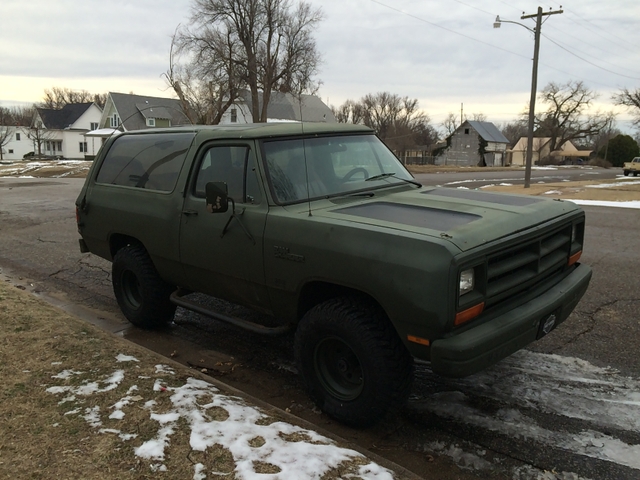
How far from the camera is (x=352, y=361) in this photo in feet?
11.2

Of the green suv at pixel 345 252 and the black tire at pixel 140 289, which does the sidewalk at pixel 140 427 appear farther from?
the black tire at pixel 140 289

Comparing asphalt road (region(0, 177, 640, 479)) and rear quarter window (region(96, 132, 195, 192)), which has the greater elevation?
rear quarter window (region(96, 132, 195, 192))

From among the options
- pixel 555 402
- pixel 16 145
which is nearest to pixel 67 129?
pixel 16 145

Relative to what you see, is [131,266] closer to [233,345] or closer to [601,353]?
[233,345]

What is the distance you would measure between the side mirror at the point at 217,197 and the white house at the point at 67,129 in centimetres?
6774

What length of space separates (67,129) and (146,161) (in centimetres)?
6884

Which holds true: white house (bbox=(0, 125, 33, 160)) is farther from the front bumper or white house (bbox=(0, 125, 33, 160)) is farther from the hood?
the front bumper

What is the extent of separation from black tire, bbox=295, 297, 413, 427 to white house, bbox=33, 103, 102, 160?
225 ft

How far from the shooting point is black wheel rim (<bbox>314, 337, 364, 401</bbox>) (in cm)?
339

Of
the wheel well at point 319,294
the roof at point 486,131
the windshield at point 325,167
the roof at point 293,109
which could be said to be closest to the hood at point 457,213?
the windshield at point 325,167

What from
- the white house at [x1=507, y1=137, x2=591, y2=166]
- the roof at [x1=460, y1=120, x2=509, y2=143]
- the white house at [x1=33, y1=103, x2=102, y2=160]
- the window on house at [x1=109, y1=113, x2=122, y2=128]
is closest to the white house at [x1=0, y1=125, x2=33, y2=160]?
the white house at [x1=33, y1=103, x2=102, y2=160]

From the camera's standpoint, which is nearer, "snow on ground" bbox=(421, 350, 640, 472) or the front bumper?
the front bumper

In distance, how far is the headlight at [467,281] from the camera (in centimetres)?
286

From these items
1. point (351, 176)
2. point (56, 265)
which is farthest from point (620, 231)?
point (56, 265)
